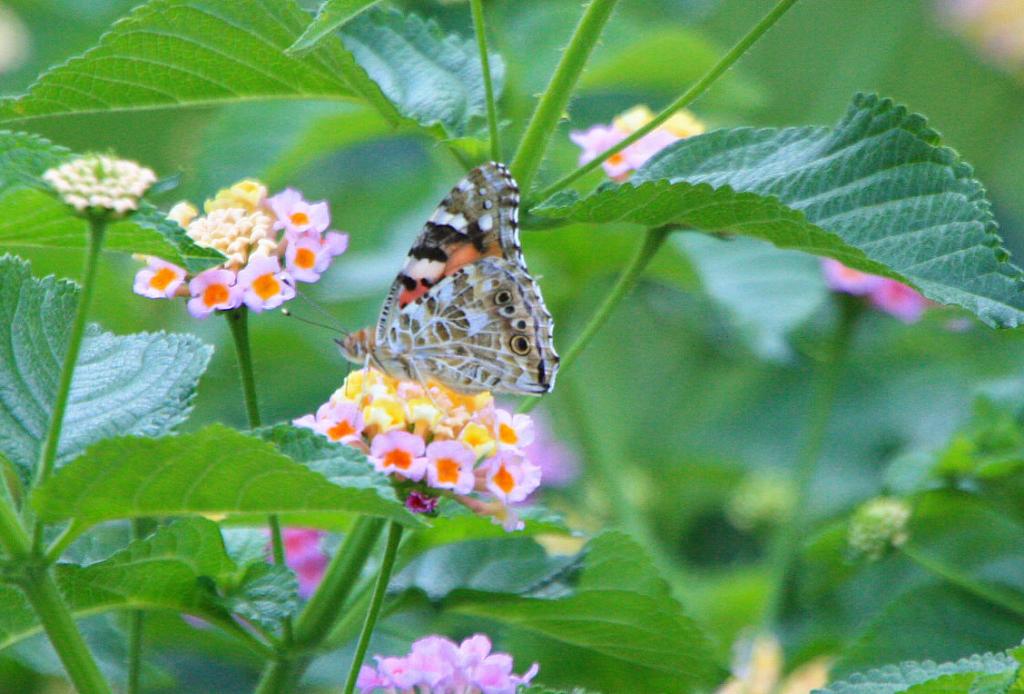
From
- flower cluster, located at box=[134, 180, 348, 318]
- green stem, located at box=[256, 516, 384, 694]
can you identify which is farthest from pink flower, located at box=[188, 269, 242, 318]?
green stem, located at box=[256, 516, 384, 694]

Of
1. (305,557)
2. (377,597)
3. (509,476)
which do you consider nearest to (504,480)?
(509,476)

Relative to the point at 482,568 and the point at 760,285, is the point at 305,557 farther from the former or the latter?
the point at 760,285

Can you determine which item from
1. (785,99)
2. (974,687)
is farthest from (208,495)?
(785,99)

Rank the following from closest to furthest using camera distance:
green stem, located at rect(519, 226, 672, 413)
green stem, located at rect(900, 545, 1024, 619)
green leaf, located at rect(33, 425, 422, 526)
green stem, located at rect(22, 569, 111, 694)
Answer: green leaf, located at rect(33, 425, 422, 526) < green stem, located at rect(22, 569, 111, 694) < green stem, located at rect(519, 226, 672, 413) < green stem, located at rect(900, 545, 1024, 619)

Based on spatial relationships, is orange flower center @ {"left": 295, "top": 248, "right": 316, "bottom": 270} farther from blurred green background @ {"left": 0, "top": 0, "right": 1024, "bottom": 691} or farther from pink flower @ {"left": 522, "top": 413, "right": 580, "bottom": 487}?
pink flower @ {"left": 522, "top": 413, "right": 580, "bottom": 487}

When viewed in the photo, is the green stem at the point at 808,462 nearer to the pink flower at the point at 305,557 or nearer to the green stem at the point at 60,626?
the pink flower at the point at 305,557

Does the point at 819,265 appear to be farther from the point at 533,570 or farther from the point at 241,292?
the point at 241,292
